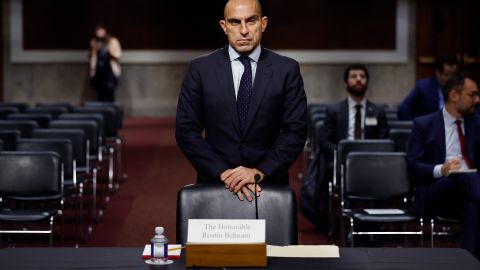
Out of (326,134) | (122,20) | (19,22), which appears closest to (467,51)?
(122,20)

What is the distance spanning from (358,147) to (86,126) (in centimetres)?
301

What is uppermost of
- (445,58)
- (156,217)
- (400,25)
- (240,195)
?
(400,25)

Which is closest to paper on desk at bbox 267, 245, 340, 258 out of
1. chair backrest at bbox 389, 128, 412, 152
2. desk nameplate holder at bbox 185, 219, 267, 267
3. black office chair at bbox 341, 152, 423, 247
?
desk nameplate holder at bbox 185, 219, 267, 267

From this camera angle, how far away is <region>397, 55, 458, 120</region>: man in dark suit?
341 inches

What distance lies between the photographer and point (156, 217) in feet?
27.8

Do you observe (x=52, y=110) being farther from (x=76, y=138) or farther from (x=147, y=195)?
(x=76, y=138)

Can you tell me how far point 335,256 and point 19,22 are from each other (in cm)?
1517

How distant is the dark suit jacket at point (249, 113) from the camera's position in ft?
14.2

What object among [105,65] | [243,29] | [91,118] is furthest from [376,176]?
[105,65]

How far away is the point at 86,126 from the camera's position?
29.7ft

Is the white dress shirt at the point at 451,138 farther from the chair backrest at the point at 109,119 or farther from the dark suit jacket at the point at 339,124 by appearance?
the chair backrest at the point at 109,119

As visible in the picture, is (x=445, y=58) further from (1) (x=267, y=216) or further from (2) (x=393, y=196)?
(1) (x=267, y=216)

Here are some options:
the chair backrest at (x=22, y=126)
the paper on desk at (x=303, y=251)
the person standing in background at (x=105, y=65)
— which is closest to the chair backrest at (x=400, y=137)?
the chair backrest at (x=22, y=126)

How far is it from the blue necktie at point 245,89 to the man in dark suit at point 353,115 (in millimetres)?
3362
